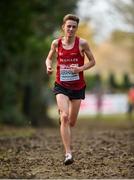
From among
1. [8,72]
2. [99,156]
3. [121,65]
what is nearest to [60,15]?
[8,72]

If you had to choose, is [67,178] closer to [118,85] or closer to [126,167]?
[126,167]

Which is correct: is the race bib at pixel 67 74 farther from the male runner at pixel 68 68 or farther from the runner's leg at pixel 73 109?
the runner's leg at pixel 73 109

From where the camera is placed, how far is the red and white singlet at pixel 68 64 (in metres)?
10.5

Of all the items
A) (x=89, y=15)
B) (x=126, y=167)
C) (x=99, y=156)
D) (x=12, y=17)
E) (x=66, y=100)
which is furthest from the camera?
(x=89, y=15)

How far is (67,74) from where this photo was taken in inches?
414

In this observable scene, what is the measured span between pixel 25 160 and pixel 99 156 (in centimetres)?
125

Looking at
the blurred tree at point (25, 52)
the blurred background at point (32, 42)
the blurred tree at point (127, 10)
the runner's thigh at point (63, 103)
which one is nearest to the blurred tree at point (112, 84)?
the blurred background at point (32, 42)

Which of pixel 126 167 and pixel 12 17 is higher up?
pixel 12 17

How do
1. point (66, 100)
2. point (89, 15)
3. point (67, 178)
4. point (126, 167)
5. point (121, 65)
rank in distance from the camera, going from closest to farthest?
1. point (67, 178)
2. point (126, 167)
3. point (66, 100)
4. point (89, 15)
5. point (121, 65)

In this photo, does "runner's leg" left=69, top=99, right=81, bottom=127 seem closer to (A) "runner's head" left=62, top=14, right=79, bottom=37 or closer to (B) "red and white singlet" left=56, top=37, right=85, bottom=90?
(B) "red and white singlet" left=56, top=37, right=85, bottom=90

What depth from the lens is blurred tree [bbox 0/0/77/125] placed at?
26.5 meters

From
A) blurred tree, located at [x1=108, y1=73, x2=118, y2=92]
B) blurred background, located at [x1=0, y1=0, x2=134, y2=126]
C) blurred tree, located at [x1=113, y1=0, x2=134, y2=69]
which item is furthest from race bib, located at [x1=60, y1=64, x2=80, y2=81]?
blurred tree, located at [x1=108, y1=73, x2=118, y2=92]

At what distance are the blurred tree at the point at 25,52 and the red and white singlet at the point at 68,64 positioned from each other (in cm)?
1556

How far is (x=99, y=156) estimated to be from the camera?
37.0ft
